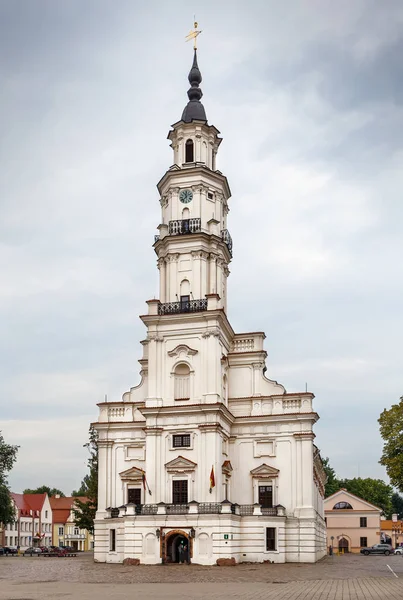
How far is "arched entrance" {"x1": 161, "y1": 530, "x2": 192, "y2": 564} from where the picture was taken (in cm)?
5009

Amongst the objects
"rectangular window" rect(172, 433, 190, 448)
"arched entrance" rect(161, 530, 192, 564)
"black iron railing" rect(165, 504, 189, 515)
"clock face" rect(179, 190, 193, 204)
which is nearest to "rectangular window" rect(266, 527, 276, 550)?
"arched entrance" rect(161, 530, 192, 564)

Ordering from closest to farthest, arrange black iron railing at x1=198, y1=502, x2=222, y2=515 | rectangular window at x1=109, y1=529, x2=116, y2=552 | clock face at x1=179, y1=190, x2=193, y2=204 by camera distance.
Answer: black iron railing at x1=198, y1=502, x2=222, y2=515, rectangular window at x1=109, y1=529, x2=116, y2=552, clock face at x1=179, y1=190, x2=193, y2=204

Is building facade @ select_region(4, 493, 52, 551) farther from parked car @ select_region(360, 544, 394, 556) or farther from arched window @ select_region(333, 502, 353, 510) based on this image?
parked car @ select_region(360, 544, 394, 556)

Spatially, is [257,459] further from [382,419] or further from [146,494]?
[382,419]

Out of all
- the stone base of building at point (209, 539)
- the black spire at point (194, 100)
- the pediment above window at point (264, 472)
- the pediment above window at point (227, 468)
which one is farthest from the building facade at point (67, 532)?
the black spire at point (194, 100)

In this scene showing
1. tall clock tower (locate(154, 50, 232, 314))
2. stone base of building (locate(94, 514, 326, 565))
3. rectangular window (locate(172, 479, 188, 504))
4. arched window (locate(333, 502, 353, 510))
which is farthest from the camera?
arched window (locate(333, 502, 353, 510))

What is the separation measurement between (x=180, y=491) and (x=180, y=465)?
6.09ft

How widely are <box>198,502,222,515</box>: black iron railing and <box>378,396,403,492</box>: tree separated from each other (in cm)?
1458

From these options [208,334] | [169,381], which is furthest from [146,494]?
[208,334]

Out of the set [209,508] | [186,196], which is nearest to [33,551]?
[209,508]

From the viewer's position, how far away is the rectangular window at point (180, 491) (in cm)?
5362

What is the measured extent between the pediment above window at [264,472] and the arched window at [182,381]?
759 centimetres

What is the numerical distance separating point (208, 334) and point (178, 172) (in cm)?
1398

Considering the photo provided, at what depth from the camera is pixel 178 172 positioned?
60.9 m
